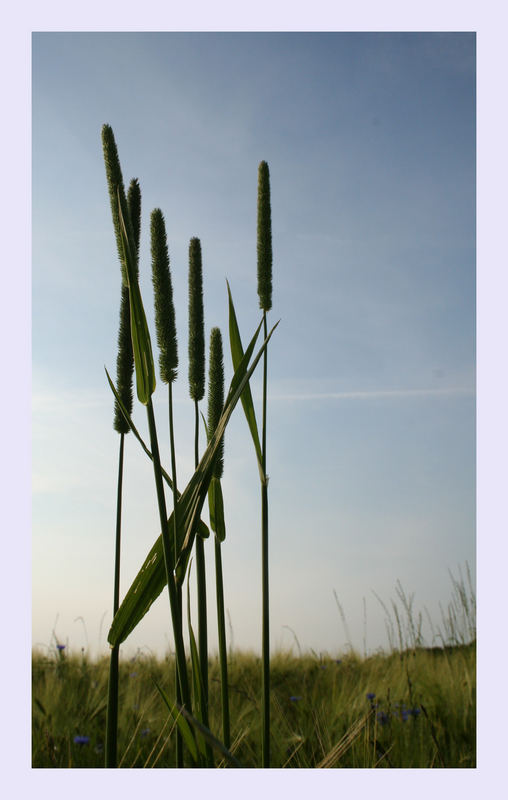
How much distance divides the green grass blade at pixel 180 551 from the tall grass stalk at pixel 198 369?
9.3 inches

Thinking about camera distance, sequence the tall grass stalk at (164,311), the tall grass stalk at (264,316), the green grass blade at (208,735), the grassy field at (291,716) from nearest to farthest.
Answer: the green grass blade at (208,735) → the tall grass stalk at (164,311) → the tall grass stalk at (264,316) → the grassy field at (291,716)

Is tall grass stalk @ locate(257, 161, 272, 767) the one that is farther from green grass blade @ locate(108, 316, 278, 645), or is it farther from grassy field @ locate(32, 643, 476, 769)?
grassy field @ locate(32, 643, 476, 769)

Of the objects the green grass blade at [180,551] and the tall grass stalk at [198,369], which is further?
the tall grass stalk at [198,369]

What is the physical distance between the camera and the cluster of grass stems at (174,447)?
89cm

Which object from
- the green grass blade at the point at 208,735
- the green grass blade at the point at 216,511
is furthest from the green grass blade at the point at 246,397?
the green grass blade at the point at 208,735

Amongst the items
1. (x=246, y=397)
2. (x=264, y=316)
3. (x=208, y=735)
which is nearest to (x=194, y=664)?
(x=208, y=735)

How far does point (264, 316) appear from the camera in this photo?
4.30 feet

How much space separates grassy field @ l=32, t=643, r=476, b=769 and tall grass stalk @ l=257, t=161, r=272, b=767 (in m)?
0.54

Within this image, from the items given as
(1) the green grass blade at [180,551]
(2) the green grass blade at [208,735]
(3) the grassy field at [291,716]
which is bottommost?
(3) the grassy field at [291,716]

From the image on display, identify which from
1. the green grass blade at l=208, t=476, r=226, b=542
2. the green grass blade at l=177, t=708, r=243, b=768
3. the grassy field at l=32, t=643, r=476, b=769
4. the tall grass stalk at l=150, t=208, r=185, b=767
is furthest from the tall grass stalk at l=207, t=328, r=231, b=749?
the grassy field at l=32, t=643, r=476, b=769

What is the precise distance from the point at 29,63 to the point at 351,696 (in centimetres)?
268

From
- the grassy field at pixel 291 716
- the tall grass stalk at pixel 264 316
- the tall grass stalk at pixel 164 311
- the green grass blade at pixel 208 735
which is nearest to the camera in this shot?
the green grass blade at pixel 208 735

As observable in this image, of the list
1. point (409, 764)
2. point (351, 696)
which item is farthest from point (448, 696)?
point (409, 764)

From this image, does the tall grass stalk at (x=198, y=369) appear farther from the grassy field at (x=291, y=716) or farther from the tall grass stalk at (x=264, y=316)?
the grassy field at (x=291, y=716)
